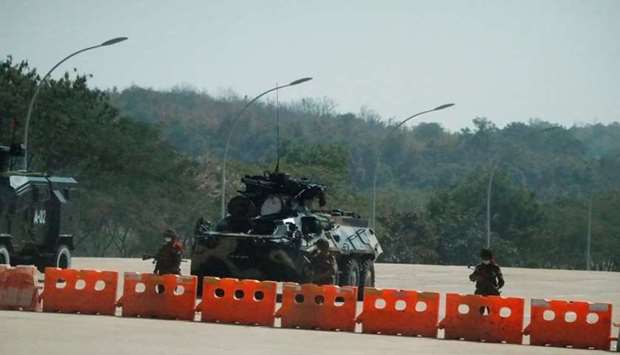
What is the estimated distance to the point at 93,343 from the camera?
1917cm

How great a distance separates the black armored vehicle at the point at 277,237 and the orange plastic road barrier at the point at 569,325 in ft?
26.3

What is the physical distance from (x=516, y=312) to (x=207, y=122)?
13861 cm

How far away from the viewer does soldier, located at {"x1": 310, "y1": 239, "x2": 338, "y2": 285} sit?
1158 inches

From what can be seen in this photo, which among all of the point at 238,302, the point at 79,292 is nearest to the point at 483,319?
the point at 238,302

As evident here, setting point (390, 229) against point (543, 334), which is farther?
point (390, 229)

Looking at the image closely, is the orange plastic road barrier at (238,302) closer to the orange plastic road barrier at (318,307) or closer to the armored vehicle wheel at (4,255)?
the orange plastic road barrier at (318,307)

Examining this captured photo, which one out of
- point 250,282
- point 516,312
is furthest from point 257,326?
point 516,312

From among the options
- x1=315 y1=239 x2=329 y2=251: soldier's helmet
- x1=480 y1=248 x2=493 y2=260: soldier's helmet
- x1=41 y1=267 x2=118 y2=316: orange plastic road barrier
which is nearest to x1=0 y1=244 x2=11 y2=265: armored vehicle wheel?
x1=315 y1=239 x2=329 y2=251: soldier's helmet

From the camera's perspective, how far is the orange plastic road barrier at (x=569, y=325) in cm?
2203

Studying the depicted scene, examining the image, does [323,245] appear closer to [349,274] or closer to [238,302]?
[349,274]

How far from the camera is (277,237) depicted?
29.7m

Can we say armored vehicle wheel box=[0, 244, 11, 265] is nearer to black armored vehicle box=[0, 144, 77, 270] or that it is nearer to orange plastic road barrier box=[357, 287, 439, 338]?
black armored vehicle box=[0, 144, 77, 270]

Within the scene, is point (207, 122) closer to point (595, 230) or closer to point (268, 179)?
point (595, 230)

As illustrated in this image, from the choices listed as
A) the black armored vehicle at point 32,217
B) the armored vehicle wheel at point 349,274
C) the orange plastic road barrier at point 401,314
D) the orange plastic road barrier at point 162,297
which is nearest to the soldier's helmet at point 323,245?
the armored vehicle wheel at point 349,274
